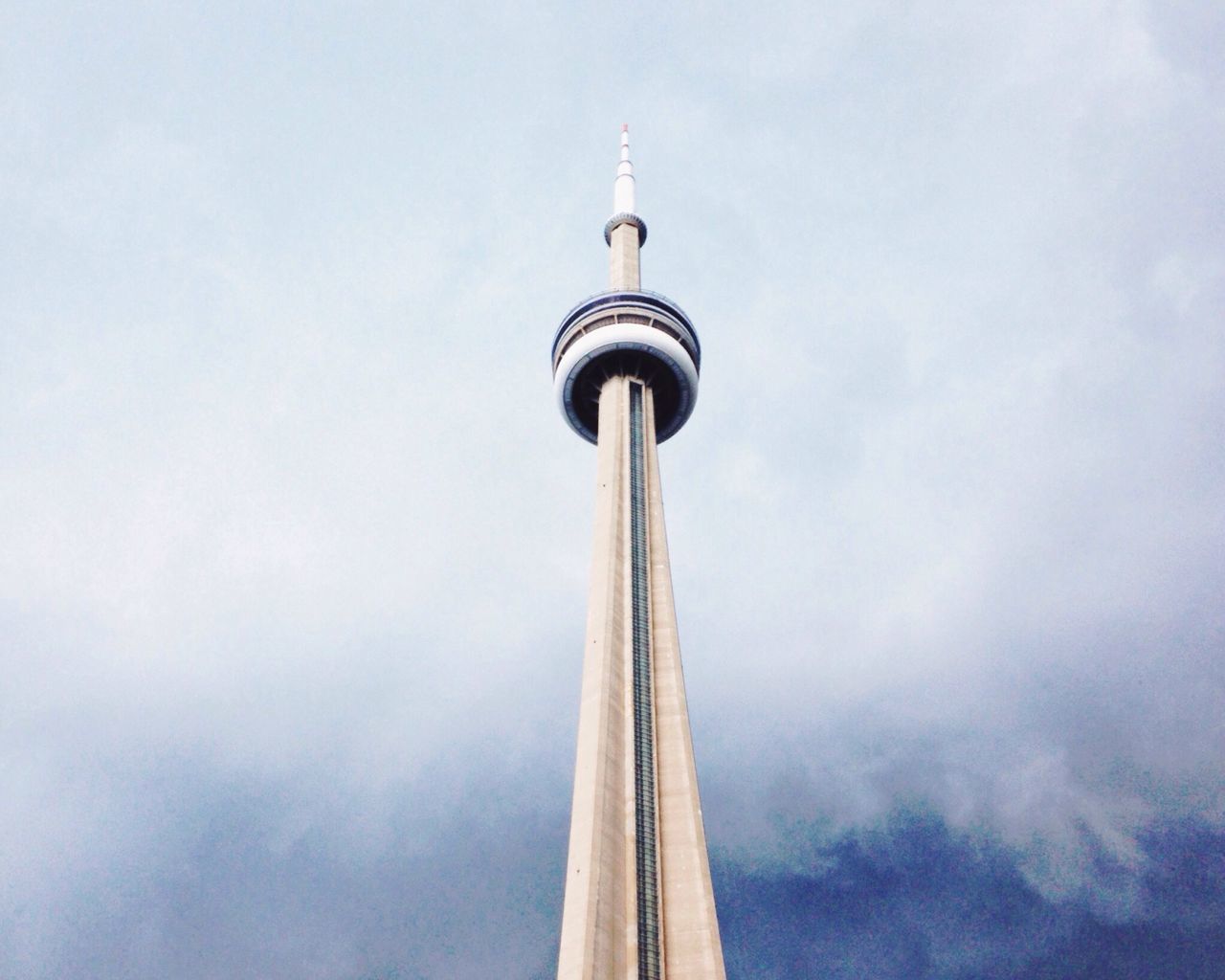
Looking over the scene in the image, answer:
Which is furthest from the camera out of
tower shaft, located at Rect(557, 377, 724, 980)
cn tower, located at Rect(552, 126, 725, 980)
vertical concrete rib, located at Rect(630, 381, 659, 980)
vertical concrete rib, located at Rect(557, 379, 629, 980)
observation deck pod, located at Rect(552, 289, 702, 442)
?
observation deck pod, located at Rect(552, 289, 702, 442)

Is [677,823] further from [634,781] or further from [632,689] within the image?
[632,689]

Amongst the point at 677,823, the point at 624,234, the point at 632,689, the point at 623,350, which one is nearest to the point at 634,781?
the point at 677,823

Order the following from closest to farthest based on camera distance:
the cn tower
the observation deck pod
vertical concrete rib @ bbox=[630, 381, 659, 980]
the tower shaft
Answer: the tower shaft < the cn tower < vertical concrete rib @ bbox=[630, 381, 659, 980] < the observation deck pod

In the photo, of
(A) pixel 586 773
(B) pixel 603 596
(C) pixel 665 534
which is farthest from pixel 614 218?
(A) pixel 586 773

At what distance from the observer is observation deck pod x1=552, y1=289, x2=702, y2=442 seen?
204 feet

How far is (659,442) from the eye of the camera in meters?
70.9

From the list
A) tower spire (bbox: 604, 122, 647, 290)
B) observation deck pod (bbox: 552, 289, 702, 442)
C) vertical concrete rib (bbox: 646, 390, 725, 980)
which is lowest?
vertical concrete rib (bbox: 646, 390, 725, 980)

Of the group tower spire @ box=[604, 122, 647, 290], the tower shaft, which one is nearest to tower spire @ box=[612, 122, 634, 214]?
tower spire @ box=[604, 122, 647, 290]

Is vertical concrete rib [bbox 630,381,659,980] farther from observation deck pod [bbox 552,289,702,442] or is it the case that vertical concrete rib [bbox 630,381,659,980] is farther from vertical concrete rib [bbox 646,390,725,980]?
observation deck pod [bbox 552,289,702,442]

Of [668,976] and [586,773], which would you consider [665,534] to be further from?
[668,976]

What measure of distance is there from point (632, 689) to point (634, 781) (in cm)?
491

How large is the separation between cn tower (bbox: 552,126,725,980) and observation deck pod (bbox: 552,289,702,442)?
92 millimetres

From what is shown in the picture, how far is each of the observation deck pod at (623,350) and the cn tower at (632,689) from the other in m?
0.09

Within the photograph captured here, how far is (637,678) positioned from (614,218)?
4129cm
